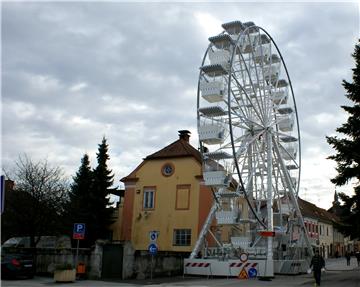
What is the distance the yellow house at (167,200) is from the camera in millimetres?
43000

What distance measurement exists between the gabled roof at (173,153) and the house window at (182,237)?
6.31 meters

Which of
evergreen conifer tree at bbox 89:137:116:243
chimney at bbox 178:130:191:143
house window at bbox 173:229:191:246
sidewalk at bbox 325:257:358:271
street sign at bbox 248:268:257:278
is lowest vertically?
sidewalk at bbox 325:257:358:271

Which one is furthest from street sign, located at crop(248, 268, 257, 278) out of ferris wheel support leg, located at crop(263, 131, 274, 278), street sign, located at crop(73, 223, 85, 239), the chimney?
the chimney

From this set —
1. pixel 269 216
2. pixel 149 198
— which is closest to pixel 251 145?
pixel 269 216

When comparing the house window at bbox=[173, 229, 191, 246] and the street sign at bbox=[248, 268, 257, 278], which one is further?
the house window at bbox=[173, 229, 191, 246]

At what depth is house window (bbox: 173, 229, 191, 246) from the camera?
43.0 m

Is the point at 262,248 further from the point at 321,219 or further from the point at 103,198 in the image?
the point at 321,219

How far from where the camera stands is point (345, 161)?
26.9m

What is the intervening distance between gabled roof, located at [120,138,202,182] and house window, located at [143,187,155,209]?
158 centimetres

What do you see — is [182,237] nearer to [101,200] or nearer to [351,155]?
[101,200]

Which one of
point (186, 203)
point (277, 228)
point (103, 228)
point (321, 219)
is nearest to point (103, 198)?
point (103, 228)

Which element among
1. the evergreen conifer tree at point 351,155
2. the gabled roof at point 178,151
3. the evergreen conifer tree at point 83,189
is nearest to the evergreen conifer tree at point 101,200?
the evergreen conifer tree at point 83,189

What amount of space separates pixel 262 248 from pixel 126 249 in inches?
349

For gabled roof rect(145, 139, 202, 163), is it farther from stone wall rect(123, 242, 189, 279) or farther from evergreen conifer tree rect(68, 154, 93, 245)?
stone wall rect(123, 242, 189, 279)
